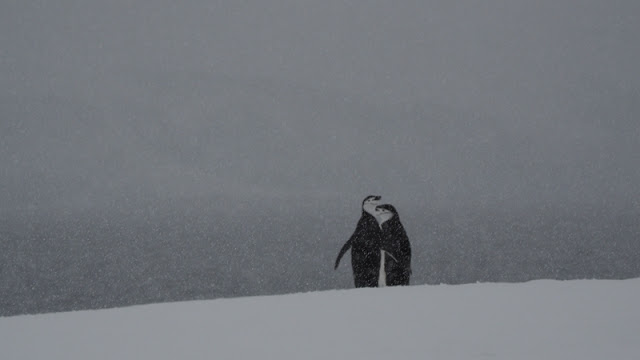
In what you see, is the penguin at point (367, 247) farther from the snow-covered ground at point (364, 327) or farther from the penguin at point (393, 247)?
the snow-covered ground at point (364, 327)

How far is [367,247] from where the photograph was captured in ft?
25.3

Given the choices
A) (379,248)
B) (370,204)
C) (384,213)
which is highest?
(370,204)

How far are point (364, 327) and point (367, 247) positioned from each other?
3584 millimetres

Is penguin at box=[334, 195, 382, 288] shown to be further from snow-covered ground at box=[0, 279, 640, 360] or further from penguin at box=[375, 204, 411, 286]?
snow-covered ground at box=[0, 279, 640, 360]

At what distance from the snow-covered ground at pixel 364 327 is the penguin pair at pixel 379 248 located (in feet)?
7.59

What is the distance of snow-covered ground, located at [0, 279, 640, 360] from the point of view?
3.66m

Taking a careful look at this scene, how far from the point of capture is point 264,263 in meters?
120

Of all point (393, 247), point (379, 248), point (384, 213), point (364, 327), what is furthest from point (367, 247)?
point (364, 327)

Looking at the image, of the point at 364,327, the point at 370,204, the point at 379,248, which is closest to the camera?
the point at 364,327

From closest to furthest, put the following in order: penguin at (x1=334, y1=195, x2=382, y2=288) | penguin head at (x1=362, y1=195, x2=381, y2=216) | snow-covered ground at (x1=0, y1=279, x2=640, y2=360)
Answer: snow-covered ground at (x1=0, y1=279, x2=640, y2=360), penguin head at (x1=362, y1=195, x2=381, y2=216), penguin at (x1=334, y1=195, x2=382, y2=288)

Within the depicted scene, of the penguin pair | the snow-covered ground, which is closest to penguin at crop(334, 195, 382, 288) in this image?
the penguin pair

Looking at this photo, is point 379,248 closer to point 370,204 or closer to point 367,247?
point 367,247

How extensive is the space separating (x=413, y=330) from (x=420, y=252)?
117566 mm

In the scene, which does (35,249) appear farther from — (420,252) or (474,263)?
(474,263)
